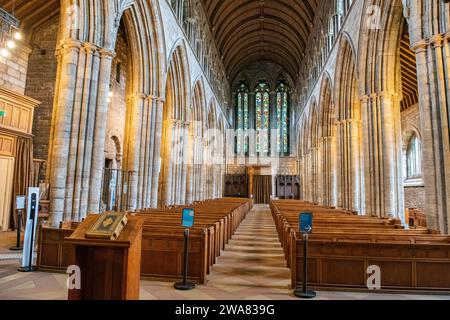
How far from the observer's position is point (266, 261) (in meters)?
6.02

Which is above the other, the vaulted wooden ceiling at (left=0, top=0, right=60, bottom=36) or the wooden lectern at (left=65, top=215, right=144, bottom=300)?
the vaulted wooden ceiling at (left=0, top=0, right=60, bottom=36)

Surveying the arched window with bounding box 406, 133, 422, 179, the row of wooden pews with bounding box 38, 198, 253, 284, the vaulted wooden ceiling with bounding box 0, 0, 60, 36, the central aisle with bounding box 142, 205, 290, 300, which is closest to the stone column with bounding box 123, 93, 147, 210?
the vaulted wooden ceiling with bounding box 0, 0, 60, 36

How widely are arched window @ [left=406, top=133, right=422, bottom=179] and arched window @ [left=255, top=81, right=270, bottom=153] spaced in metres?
14.8

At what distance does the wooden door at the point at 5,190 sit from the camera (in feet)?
29.7

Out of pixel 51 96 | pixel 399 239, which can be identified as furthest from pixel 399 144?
pixel 51 96

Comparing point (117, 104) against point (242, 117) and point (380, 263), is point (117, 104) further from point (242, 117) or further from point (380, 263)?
point (242, 117)

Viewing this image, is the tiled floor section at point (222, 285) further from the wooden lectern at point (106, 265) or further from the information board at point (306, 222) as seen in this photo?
the wooden lectern at point (106, 265)

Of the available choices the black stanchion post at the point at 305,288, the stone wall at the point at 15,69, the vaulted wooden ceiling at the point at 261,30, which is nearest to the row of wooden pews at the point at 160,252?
the black stanchion post at the point at 305,288

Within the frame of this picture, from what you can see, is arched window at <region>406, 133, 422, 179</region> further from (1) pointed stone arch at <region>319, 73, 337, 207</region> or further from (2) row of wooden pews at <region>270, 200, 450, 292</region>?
(2) row of wooden pews at <region>270, 200, 450, 292</region>

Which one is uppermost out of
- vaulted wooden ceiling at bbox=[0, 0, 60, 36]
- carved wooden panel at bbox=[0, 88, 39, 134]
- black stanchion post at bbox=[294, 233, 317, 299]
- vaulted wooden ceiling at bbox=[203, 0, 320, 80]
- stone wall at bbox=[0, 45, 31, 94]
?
vaulted wooden ceiling at bbox=[203, 0, 320, 80]

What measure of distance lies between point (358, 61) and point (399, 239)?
27.7 feet

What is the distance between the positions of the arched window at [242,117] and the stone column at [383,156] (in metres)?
21.7

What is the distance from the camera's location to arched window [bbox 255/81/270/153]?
31.7 meters

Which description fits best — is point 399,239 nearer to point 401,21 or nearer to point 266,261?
point 266,261
